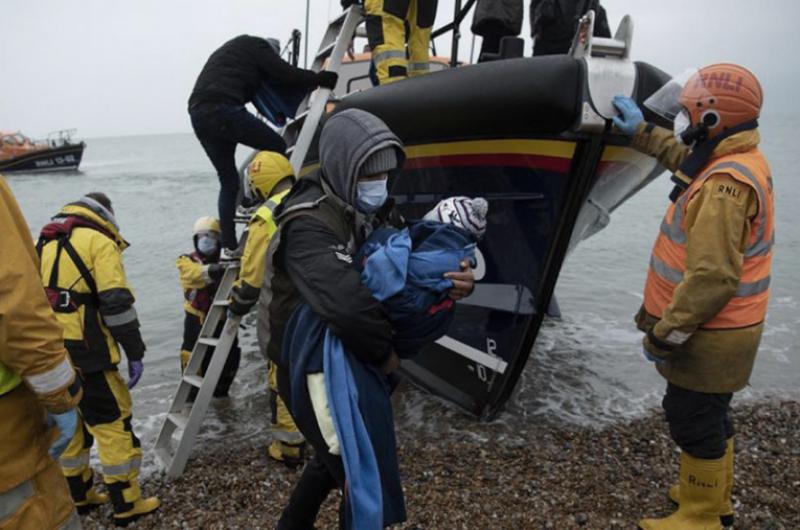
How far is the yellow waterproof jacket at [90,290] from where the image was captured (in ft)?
8.75

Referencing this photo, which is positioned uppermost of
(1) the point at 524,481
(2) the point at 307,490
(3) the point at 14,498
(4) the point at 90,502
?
(3) the point at 14,498

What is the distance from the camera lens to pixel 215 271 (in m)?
4.06

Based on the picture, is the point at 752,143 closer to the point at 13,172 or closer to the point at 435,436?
the point at 435,436

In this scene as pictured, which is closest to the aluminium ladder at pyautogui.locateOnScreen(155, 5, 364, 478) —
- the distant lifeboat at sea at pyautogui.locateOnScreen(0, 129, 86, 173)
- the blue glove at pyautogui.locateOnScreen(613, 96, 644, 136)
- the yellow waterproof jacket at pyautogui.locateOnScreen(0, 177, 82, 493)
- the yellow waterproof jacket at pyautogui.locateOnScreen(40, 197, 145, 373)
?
the yellow waterproof jacket at pyautogui.locateOnScreen(40, 197, 145, 373)

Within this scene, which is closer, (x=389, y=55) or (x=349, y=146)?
(x=349, y=146)

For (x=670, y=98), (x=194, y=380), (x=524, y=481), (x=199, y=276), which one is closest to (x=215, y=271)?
(x=199, y=276)

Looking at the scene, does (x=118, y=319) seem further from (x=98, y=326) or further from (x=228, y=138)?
(x=228, y=138)

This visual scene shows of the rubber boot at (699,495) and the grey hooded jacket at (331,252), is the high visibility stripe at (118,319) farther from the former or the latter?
the rubber boot at (699,495)

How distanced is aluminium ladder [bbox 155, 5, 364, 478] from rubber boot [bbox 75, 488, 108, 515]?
37 cm

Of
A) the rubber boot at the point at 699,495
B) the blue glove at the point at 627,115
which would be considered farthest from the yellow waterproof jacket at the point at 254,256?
the rubber boot at the point at 699,495

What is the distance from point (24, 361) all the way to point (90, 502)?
6.16ft

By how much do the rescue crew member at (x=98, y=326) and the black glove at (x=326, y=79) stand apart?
1.45 meters

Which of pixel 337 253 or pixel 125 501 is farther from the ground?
pixel 337 253

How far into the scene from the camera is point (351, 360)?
64.6 inches
